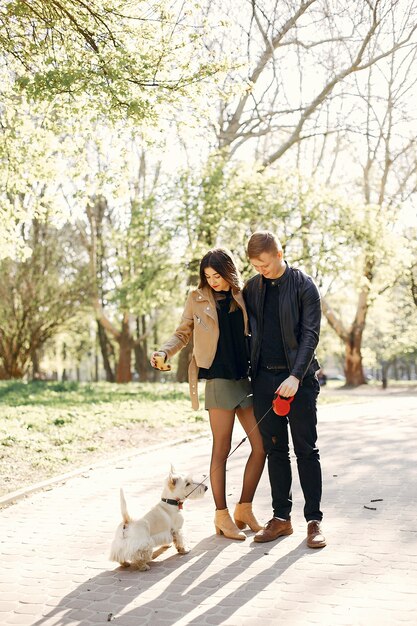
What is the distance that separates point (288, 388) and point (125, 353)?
27.0m

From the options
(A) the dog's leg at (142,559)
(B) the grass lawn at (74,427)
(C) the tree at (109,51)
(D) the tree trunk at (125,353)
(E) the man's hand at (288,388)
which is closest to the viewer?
(A) the dog's leg at (142,559)

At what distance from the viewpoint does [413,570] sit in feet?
14.7

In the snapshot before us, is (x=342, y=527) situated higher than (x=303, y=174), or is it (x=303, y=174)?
(x=303, y=174)

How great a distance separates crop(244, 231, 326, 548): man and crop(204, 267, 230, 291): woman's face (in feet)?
0.77

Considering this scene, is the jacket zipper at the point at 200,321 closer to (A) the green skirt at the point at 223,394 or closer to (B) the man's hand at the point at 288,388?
(A) the green skirt at the point at 223,394

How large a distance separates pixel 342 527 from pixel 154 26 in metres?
6.10

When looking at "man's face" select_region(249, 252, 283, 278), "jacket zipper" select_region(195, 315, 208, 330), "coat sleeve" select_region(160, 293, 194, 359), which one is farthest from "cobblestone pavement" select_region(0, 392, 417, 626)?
"man's face" select_region(249, 252, 283, 278)

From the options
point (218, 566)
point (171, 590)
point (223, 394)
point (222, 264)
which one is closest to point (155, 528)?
point (218, 566)

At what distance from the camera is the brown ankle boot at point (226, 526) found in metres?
5.46

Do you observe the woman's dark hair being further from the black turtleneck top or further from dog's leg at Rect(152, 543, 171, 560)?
dog's leg at Rect(152, 543, 171, 560)

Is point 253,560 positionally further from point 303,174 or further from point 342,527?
point 303,174

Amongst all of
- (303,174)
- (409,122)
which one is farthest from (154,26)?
(409,122)

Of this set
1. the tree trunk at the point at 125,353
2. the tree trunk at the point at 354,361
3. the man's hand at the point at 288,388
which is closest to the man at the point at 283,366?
the man's hand at the point at 288,388

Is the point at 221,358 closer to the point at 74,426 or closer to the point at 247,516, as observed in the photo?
the point at 247,516
